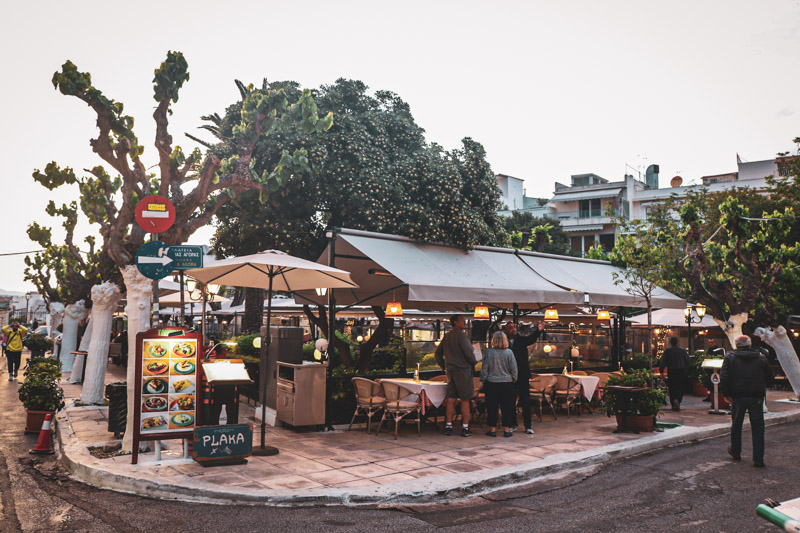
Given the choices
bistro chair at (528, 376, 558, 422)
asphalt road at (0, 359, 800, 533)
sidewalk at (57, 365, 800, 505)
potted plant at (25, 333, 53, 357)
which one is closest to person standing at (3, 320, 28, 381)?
potted plant at (25, 333, 53, 357)

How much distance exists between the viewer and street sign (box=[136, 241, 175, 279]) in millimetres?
7579

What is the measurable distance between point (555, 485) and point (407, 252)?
18.3 feet

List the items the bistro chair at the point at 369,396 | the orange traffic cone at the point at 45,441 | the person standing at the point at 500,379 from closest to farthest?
1. the orange traffic cone at the point at 45,441
2. the person standing at the point at 500,379
3. the bistro chair at the point at 369,396

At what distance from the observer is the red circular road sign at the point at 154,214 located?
7875mm

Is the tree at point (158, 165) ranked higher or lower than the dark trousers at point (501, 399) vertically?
higher

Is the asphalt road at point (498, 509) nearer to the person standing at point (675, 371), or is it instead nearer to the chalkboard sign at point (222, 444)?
the chalkboard sign at point (222, 444)

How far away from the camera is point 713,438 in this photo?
10.7 meters

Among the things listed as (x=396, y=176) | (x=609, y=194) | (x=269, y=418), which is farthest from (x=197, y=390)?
(x=609, y=194)

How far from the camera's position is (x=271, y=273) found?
8.96 metres

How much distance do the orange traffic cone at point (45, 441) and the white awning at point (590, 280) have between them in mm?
9619

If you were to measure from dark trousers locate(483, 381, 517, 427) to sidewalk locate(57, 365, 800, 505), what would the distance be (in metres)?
0.32

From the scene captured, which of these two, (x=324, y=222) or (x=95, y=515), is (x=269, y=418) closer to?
(x=95, y=515)

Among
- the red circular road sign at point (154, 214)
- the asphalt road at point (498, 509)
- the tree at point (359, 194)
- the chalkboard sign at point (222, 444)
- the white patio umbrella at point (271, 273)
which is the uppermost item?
the tree at point (359, 194)

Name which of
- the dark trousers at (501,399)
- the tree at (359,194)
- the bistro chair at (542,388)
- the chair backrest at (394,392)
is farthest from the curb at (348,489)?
the tree at (359,194)
